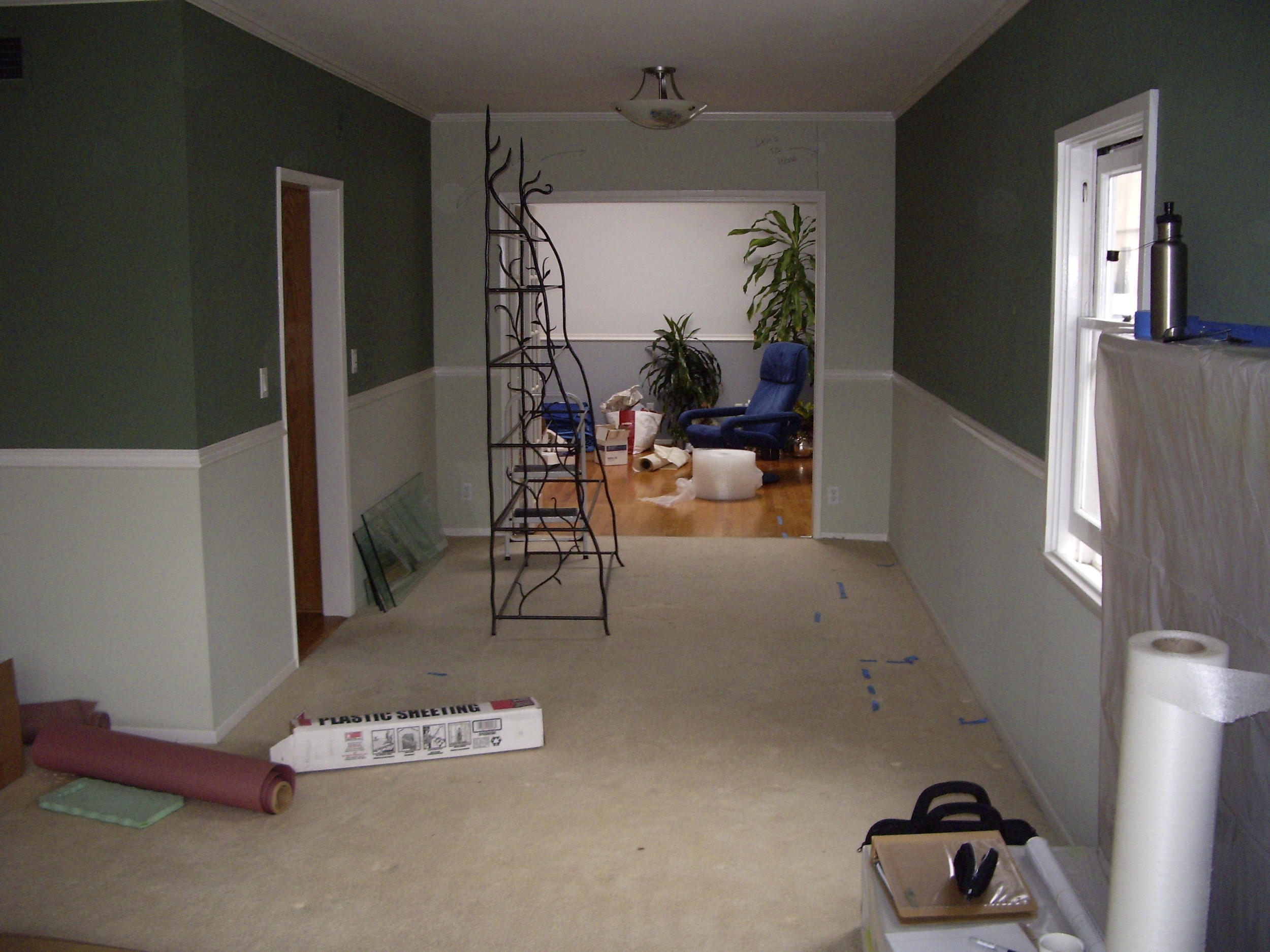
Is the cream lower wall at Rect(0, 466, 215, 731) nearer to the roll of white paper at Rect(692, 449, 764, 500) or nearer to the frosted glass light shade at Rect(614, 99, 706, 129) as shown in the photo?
the frosted glass light shade at Rect(614, 99, 706, 129)

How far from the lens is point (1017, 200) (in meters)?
3.64

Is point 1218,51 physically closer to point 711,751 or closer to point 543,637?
point 711,751

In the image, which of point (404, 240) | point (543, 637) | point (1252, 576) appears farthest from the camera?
point (404, 240)

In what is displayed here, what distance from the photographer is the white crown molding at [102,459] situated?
11.8 feet

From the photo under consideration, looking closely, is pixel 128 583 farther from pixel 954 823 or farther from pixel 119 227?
pixel 954 823

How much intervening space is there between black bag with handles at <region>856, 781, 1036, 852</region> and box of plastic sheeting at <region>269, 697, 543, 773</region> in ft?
5.26

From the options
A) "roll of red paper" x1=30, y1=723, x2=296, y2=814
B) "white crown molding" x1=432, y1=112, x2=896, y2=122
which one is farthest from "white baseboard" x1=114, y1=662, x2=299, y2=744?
"white crown molding" x1=432, y1=112, x2=896, y2=122

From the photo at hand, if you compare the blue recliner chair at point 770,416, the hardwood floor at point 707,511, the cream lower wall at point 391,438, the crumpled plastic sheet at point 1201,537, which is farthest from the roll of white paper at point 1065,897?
the blue recliner chair at point 770,416

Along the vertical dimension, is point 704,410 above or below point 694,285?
below

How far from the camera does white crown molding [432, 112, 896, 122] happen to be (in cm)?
620

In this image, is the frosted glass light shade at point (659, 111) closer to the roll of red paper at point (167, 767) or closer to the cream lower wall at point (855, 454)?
the cream lower wall at point (855, 454)

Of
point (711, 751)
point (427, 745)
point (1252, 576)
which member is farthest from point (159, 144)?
point (1252, 576)

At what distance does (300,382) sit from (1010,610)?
295cm

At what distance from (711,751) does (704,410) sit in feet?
17.7
